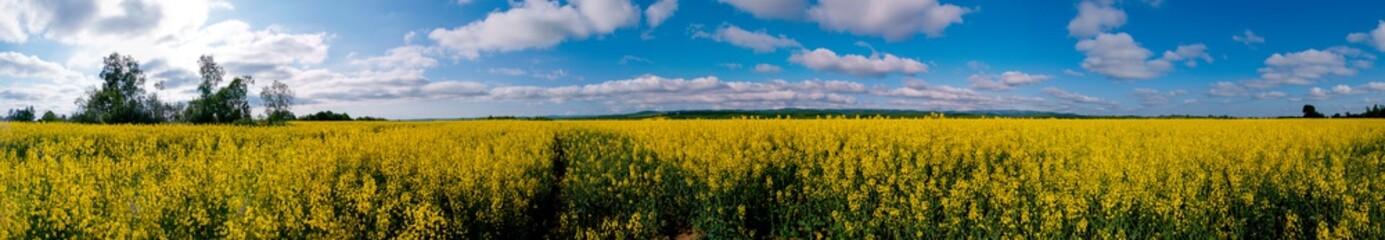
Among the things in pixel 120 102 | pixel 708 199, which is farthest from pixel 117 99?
pixel 708 199

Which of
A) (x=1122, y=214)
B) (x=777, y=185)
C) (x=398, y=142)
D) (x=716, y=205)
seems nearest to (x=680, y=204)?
(x=716, y=205)

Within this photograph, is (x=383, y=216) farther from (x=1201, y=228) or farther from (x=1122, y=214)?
(x=1201, y=228)

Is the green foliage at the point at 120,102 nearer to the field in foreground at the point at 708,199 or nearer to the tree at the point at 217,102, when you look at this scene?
the tree at the point at 217,102

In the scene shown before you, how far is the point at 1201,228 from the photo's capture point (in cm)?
604

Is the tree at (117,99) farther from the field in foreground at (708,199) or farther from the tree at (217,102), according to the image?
the field in foreground at (708,199)

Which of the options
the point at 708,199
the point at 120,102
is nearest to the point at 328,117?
the point at 120,102

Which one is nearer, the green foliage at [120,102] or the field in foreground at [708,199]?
the field in foreground at [708,199]

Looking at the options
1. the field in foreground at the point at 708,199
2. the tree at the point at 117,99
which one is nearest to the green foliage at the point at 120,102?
the tree at the point at 117,99

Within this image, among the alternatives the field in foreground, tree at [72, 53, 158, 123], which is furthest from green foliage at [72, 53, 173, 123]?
the field in foreground

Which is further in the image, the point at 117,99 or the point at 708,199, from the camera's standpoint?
the point at 117,99

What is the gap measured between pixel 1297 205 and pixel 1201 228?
257 centimetres

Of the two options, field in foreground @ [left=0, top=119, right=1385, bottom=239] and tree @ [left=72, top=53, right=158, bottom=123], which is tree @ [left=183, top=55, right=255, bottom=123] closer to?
tree @ [left=72, top=53, right=158, bottom=123]

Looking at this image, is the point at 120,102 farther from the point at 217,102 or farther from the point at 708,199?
the point at 708,199

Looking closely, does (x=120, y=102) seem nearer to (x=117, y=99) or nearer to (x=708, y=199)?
(x=117, y=99)
